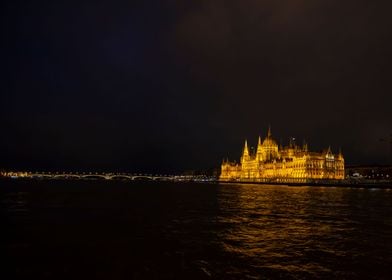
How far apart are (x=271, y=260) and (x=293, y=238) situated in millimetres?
6133

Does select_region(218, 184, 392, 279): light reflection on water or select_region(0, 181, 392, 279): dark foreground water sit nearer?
select_region(0, 181, 392, 279): dark foreground water

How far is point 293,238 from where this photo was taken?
76.9 feet

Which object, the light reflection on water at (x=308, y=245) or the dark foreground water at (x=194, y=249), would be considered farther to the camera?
the light reflection on water at (x=308, y=245)

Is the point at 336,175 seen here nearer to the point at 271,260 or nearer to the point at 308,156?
the point at 308,156

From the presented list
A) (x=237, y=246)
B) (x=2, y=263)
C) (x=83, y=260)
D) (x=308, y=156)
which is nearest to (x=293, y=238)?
(x=237, y=246)

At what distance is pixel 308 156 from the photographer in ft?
594

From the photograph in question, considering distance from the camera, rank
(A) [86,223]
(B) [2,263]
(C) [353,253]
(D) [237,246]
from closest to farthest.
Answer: (B) [2,263] → (C) [353,253] → (D) [237,246] → (A) [86,223]

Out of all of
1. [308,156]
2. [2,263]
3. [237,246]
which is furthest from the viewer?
[308,156]

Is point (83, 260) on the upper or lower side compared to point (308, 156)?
lower

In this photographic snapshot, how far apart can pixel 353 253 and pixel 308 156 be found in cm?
16671

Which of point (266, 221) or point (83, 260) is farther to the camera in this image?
point (266, 221)

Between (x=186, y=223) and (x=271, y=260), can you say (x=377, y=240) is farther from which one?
(x=186, y=223)

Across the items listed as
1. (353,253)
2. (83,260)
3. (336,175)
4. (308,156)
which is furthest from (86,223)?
(336,175)

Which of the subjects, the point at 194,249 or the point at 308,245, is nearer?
the point at 194,249
